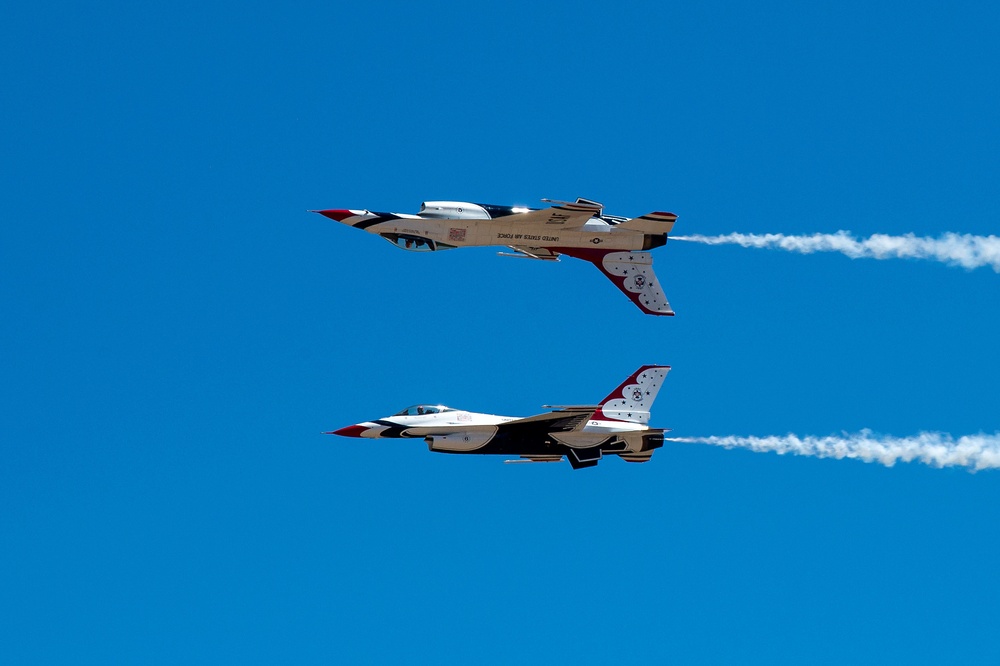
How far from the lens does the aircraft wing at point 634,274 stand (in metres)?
60.2

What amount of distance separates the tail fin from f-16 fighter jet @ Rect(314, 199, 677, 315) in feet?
8.80

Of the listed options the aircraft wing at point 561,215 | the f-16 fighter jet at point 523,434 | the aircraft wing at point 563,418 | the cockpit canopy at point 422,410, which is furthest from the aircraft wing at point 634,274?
the cockpit canopy at point 422,410

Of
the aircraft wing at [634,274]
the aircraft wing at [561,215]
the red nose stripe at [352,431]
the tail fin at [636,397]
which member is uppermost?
the aircraft wing at [561,215]

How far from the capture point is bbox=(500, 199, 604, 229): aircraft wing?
58.2 metres

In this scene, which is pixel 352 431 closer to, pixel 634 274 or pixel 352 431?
pixel 352 431

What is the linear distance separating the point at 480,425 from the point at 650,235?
9.03 metres

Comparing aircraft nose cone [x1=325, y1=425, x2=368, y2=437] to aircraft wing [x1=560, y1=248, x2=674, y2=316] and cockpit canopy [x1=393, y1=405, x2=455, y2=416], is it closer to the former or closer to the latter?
cockpit canopy [x1=393, y1=405, x2=455, y2=416]

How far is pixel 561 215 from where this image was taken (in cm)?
5844

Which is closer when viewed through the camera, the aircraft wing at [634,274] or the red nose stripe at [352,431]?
the red nose stripe at [352,431]

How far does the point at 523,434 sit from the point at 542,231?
22.8ft

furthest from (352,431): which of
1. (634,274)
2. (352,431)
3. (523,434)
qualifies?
(634,274)

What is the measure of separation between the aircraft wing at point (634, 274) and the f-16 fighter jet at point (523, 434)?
4.83 meters

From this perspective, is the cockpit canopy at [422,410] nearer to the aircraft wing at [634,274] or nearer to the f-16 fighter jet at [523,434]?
the f-16 fighter jet at [523,434]

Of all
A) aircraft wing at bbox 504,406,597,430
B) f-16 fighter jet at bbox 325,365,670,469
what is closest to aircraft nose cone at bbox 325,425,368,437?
f-16 fighter jet at bbox 325,365,670,469
